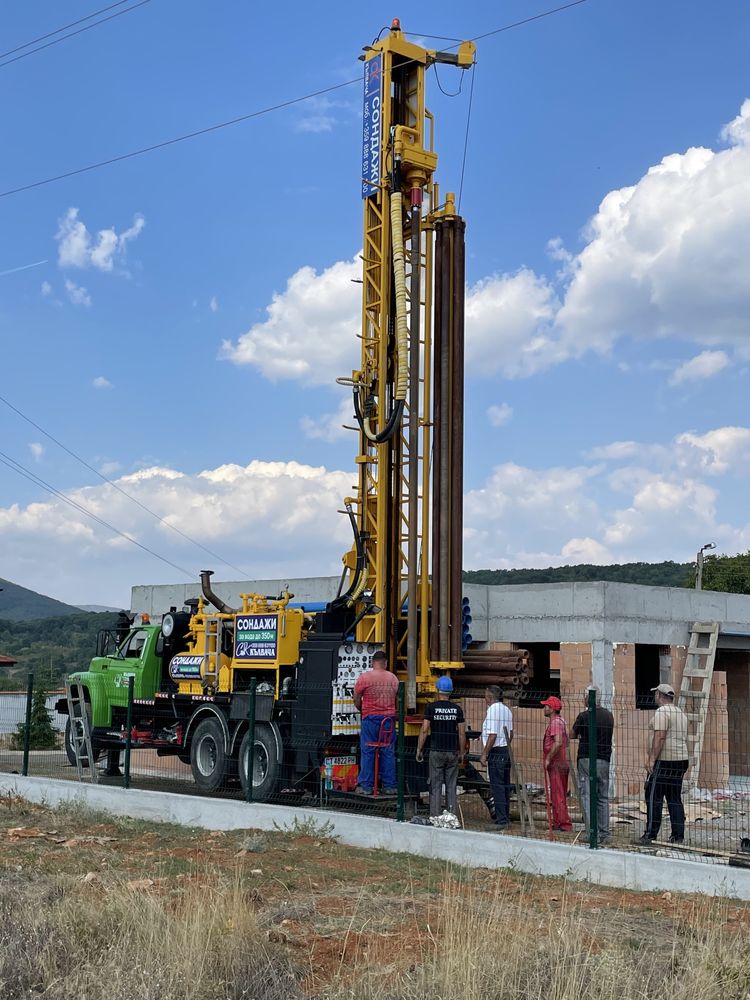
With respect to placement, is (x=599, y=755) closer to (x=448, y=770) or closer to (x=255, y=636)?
(x=448, y=770)

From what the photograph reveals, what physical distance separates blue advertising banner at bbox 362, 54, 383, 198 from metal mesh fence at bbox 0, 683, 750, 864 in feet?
25.0

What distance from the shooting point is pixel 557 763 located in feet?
45.3

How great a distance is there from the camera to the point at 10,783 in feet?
56.2

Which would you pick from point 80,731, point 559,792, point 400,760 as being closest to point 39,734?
point 80,731

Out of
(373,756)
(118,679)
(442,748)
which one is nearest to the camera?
(442,748)

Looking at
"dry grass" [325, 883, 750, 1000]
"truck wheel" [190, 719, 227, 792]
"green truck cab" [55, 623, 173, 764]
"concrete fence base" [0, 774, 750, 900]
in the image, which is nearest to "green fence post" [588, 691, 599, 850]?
"concrete fence base" [0, 774, 750, 900]

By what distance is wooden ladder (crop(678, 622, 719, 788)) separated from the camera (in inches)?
768

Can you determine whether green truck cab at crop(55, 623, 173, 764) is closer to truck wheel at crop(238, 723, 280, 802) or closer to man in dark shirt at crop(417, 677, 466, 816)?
truck wheel at crop(238, 723, 280, 802)

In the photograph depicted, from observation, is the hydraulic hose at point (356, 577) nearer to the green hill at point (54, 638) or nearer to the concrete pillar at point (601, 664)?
the concrete pillar at point (601, 664)

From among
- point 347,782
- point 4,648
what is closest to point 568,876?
point 347,782

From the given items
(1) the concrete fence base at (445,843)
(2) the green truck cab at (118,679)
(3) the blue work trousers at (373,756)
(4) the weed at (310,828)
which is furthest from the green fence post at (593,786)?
(2) the green truck cab at (118,679)

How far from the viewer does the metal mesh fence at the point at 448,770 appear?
40.2 ft

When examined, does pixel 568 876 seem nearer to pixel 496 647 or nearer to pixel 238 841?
pixel 238 841

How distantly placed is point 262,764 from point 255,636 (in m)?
1.79
